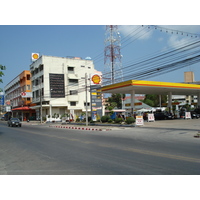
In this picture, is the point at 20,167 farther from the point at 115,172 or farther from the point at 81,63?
the point at 81,63

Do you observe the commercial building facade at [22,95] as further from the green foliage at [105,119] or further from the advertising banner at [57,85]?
the green foliage at [105,119]

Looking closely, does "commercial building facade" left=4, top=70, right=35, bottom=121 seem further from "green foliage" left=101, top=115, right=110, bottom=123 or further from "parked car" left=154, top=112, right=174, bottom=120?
"parked car" left=154, top=112, right=174, bottom=120

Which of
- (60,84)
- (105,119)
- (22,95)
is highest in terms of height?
(60,84)

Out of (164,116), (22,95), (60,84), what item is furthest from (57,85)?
(164,116)

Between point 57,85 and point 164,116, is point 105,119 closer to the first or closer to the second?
point 164,116

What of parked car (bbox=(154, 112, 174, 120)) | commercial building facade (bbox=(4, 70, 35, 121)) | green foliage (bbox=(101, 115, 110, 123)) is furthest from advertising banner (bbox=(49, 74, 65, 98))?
parked car (bbox=(154, 112, 174, 120))

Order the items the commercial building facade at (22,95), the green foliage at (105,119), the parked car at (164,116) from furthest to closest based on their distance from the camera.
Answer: the commercial building facade at (22,95)
the parked car at (164,116)
the green foliage at (105,119)

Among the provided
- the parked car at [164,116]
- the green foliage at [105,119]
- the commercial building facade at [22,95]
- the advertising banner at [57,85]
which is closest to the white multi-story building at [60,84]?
the advertising banner at [57,85]

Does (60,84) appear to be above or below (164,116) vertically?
above

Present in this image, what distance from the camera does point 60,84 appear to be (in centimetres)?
5653

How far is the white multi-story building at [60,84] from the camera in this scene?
5497 centimetres

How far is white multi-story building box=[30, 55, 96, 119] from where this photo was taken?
180ft

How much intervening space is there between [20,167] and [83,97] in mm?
51890

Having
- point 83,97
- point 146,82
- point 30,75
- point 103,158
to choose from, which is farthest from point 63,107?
point 103,158
